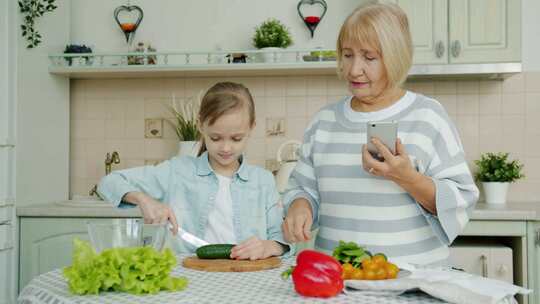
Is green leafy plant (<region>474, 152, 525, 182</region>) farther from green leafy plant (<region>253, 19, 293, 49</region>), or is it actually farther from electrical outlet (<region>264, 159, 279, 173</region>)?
green leafy plant (<region>253, 19, 293, 49</region>)

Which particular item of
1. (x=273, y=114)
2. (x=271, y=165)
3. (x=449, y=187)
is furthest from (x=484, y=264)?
(x=449, y=187)

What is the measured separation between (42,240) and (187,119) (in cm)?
86

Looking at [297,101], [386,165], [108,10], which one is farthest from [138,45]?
[386,165]

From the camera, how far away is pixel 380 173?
137 cm

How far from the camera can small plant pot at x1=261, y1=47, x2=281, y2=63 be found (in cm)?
310

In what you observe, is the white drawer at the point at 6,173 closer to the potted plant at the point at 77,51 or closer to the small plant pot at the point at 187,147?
the potted plant at the point at 77,51

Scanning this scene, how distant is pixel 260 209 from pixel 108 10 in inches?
79.6

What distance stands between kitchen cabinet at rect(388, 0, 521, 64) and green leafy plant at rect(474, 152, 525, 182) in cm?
47

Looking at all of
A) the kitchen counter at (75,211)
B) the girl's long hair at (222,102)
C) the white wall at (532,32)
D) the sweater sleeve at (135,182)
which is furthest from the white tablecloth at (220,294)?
the white wall at (532,32)

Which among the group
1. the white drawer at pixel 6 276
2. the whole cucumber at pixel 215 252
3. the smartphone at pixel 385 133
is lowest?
the white drawer at pixel 6 276

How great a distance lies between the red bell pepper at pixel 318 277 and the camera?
1122 millimetres

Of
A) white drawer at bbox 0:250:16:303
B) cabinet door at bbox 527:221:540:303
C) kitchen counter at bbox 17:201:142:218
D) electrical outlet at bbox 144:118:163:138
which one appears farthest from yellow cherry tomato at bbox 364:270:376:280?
electrical outlet at bbox 144:118:163:138

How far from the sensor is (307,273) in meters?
1.13

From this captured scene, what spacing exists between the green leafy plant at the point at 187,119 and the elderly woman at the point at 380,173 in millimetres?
1770
